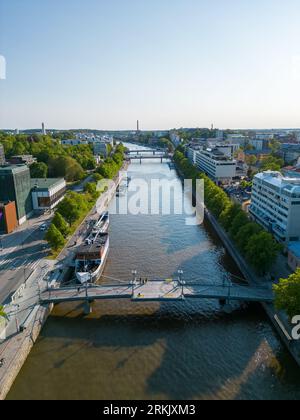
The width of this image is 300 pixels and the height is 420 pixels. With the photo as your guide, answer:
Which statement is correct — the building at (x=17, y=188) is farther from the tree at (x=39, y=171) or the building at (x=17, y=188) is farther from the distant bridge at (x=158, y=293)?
the tree at (x=39, y=171)

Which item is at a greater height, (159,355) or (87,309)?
(87,309)

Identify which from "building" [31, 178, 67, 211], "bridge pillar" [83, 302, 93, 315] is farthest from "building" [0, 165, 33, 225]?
"bridge pillar" [83, 302, 93, 315]

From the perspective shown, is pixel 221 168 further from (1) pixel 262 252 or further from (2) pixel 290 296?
(2) pixel 290 296

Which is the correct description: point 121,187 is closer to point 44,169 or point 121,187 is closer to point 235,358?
point 44,169

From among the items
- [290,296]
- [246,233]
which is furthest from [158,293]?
[246,233]

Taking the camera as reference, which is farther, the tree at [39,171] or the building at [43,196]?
the tree at [39,171]

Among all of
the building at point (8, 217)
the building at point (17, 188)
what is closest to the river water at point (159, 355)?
the building at point (8, 217)
